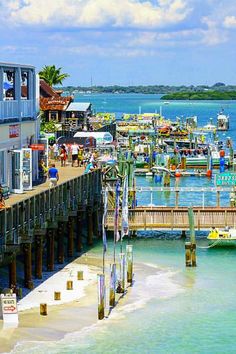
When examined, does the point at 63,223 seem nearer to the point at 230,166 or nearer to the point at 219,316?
the point at 219,316

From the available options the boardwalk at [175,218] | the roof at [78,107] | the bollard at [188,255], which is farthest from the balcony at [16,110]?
the roof at [78,107]

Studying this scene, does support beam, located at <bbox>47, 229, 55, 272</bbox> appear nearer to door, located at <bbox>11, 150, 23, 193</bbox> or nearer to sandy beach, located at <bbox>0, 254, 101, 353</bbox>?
sandy beach, located at <bbox>0, 254, 101, 353</bbox>

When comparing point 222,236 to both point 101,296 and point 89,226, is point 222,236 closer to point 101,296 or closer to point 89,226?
point 89,226

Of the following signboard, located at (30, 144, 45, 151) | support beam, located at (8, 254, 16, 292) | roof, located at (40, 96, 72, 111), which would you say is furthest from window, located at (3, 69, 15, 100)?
roof, located at (40, 96, 72, 111)

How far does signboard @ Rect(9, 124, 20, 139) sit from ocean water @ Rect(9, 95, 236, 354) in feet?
23.5

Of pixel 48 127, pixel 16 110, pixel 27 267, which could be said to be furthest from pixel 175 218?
pixel 48 127

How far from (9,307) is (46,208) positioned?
9640 mm

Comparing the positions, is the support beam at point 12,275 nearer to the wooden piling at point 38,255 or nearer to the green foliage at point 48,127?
the wooden piling at point 38,255

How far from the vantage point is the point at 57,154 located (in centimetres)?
6475

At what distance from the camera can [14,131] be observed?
47062mm

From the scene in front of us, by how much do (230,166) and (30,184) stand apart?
191 feet

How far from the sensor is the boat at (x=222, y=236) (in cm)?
5116

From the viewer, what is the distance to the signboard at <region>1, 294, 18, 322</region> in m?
34.7

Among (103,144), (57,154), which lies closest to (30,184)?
(57,154)
